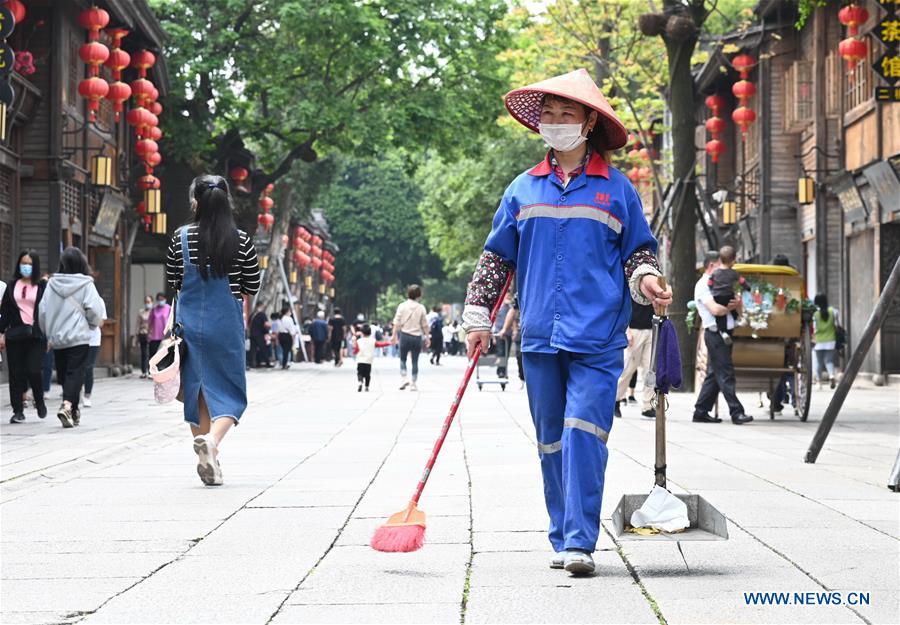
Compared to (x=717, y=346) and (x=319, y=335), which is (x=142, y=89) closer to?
(x=717, y=346)

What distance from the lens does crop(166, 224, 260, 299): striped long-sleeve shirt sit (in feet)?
30.7

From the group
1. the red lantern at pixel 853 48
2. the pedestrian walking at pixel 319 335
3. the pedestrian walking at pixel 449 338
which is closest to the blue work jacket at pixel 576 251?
the red lantern at pixel 853 48

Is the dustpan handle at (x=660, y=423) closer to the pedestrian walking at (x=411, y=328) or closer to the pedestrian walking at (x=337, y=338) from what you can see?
the pedestrian walking at (x=411, y=328)

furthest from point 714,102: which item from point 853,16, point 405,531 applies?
point 405,531

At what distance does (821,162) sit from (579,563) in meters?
26.5

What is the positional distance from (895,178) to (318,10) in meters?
13.8

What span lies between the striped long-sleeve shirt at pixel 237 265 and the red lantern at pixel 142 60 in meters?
20.9

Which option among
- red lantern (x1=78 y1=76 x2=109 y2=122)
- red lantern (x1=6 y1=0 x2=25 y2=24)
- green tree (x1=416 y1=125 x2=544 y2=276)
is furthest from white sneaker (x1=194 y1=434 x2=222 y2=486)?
green tree (x1=416 y1=125 x2=544 y2=276)

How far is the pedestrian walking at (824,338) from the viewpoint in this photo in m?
25.9

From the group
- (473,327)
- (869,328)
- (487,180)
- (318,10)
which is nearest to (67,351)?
(869,328)

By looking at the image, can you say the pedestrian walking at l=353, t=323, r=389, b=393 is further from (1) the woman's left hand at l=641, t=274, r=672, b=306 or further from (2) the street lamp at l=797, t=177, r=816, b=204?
(1) the woman's left hand at l=641, t=274, r=672, b=306

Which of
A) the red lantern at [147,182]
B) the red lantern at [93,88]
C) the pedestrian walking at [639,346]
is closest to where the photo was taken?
A: the pedestrian walking at [639,346]

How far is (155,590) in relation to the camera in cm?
554

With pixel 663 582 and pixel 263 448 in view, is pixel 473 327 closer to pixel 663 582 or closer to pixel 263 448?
pixel 663 582
